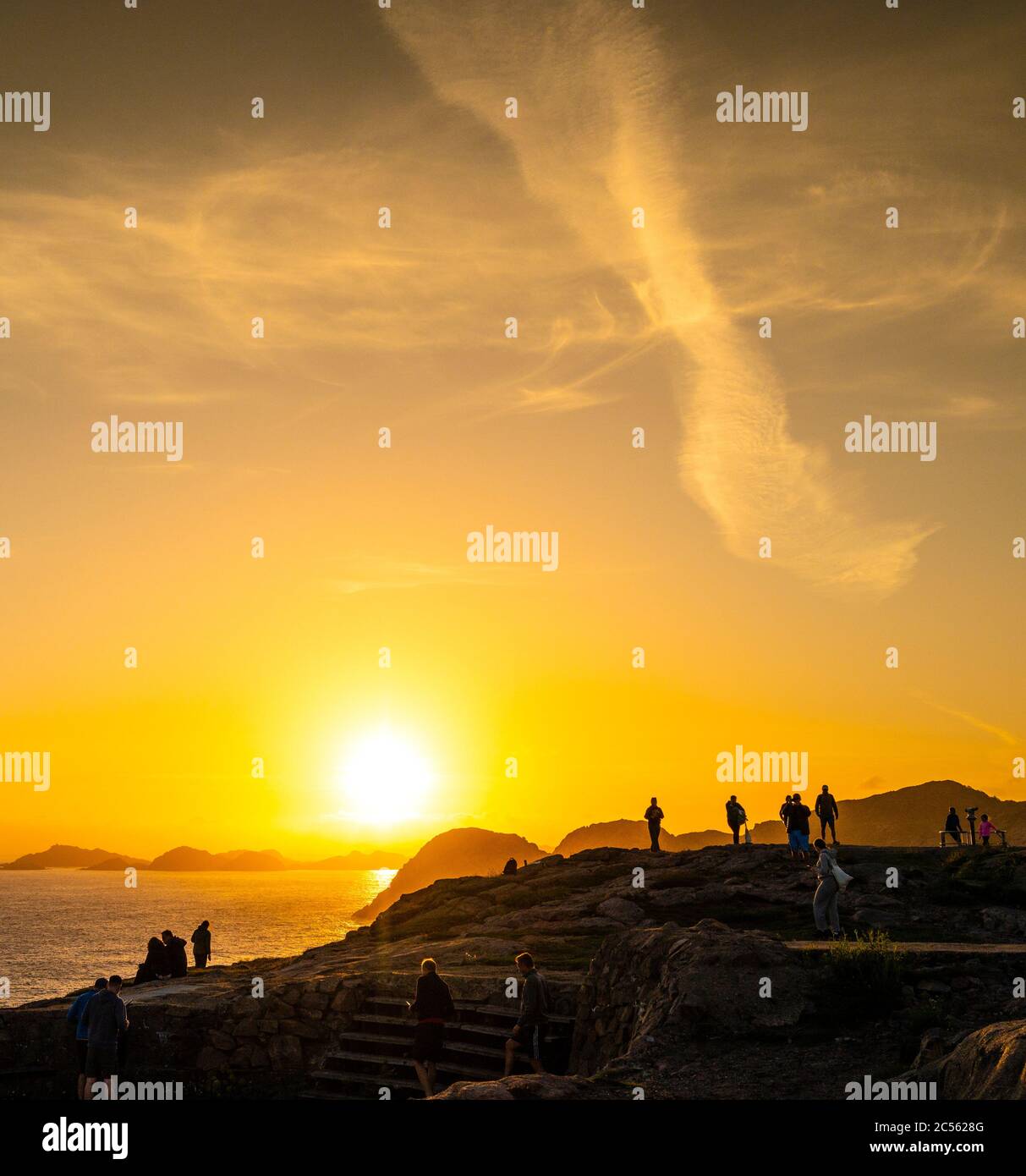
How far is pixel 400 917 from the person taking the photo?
114 ft

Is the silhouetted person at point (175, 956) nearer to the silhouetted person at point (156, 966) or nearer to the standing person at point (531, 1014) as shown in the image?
the silhouetted person at point (156, 966)

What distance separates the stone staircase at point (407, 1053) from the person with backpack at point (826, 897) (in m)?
5.98

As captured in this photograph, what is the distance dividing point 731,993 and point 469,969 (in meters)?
8.24

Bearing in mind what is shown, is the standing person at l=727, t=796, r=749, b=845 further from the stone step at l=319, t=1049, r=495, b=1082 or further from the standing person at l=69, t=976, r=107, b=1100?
the standing person at l=69, t=976, r=107, b=1100

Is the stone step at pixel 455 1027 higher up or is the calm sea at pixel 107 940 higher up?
the stone step at pixel 455 1027

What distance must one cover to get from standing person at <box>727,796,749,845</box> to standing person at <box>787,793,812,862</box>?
363cm

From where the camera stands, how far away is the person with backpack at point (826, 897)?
70.6 ft

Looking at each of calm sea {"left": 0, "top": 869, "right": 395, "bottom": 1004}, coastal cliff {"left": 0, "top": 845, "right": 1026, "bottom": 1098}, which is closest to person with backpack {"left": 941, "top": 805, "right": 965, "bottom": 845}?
coastal cliff {"left": 0, "top": 845, "right": 1026, "bottom": 1098}

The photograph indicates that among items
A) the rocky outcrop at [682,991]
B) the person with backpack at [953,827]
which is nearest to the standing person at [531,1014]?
the rocky outcrop at [682,991]

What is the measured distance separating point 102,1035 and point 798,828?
20.8 metres

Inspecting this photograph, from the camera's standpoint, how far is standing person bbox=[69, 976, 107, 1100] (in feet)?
58.6

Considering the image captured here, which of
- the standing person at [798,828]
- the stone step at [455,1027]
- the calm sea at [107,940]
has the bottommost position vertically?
the calm sea at [107,940]

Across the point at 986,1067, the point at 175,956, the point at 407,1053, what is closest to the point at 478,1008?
the point at 407,1053
